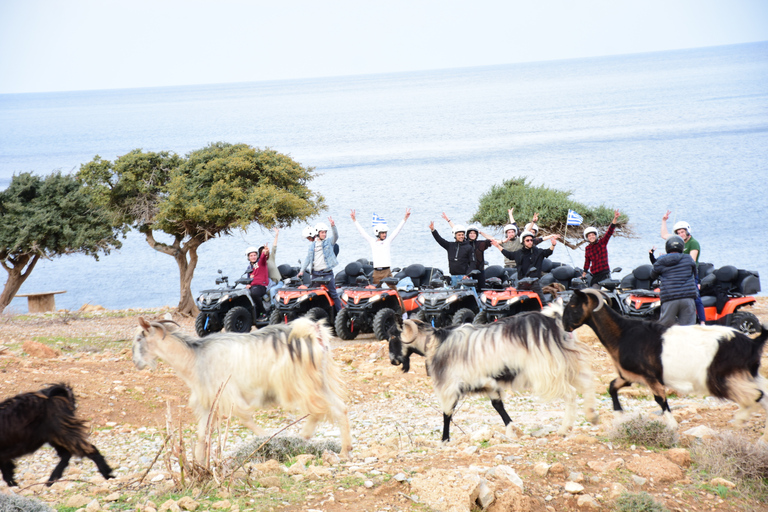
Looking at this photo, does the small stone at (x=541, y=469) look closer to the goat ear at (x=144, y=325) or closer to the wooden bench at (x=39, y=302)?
the goat ear at (x=144, y=325)

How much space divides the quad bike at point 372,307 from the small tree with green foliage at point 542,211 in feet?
34.9

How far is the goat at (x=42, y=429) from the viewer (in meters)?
6.88

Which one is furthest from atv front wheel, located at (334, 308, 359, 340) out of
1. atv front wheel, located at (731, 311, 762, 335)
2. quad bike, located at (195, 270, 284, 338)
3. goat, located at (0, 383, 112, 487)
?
goat, located at (0, 383, 112, 487)

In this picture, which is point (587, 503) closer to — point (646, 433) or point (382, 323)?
point (646, 433)

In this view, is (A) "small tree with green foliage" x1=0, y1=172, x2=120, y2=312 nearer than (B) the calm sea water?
Yes

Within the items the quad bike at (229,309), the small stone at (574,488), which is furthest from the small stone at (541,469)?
the quad bike at (229,309)

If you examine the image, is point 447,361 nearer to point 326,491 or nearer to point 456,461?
point 456,461

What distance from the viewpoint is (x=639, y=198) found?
212 ft

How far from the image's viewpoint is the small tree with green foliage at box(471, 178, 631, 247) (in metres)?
25.8

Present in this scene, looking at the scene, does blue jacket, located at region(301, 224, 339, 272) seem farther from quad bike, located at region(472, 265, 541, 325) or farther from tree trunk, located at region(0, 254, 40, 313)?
tree trunk, located at region(0, 254, 40, 313)

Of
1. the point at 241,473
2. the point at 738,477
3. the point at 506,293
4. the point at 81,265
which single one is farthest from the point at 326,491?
the point at 81,265

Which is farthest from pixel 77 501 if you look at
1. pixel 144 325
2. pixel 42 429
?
pixel 144 325

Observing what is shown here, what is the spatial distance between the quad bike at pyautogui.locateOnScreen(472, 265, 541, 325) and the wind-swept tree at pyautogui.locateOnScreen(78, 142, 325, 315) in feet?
23.9

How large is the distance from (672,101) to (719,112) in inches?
999
